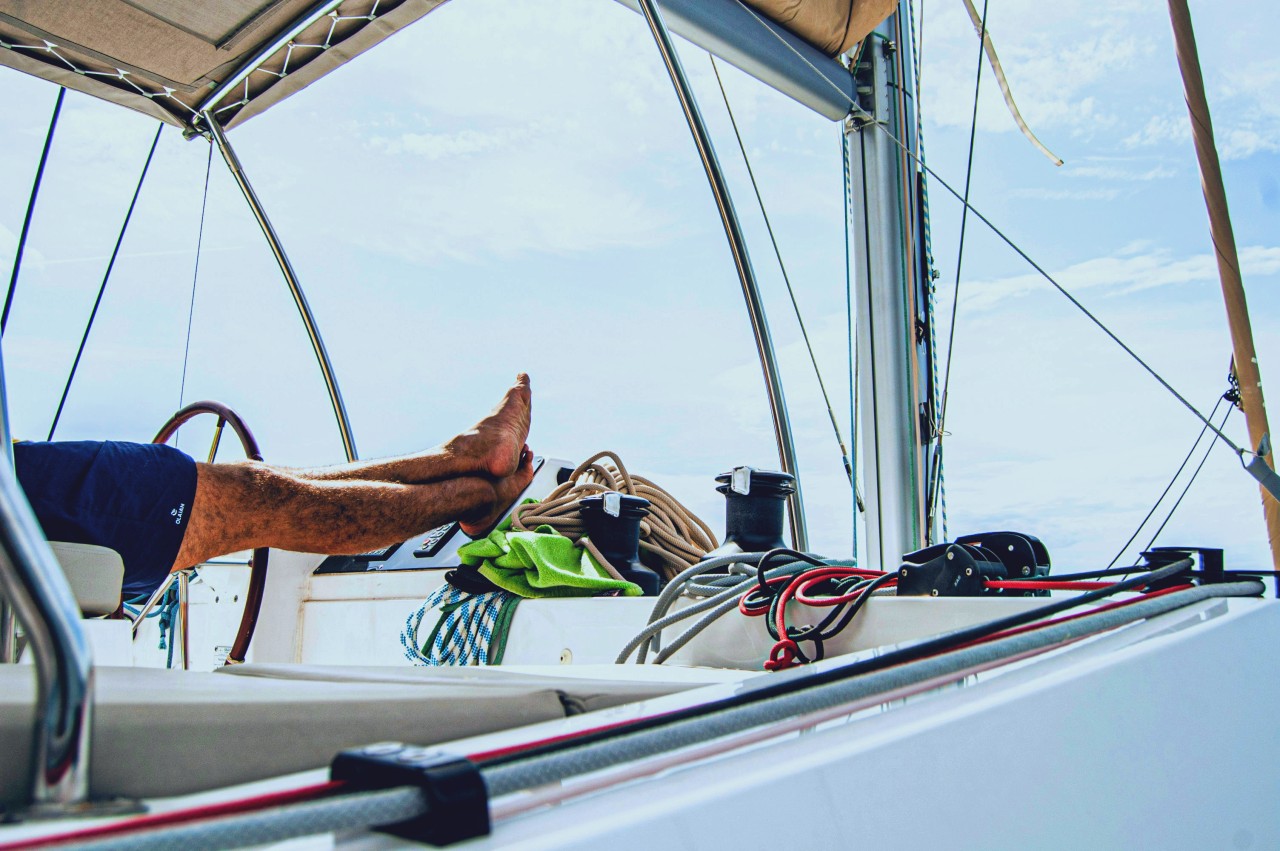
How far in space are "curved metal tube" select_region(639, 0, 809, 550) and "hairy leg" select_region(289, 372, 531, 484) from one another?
0.79 metres

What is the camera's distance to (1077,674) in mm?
517

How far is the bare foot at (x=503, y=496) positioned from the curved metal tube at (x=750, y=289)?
74 centimetres

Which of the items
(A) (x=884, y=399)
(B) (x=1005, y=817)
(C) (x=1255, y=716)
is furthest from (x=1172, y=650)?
(A) (x=884, y=399)

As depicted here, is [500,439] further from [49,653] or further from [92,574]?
[49,653]

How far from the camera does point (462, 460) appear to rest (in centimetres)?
201

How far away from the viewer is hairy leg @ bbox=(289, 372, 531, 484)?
1.96 m

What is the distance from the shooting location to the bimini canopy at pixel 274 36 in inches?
93.1

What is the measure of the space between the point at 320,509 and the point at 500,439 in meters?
0.41

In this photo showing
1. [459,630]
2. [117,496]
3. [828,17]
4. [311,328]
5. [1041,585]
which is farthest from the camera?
[311,328]

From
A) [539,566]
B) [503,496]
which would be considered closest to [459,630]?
[539,566]

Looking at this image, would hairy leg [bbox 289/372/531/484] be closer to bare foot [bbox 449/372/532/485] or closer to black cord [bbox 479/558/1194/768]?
bare foot [bbox 449/372/532/485]

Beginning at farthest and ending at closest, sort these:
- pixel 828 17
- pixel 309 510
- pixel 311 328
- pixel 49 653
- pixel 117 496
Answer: pixel 311 328
pixel 828 17
pixel 309 510
pixel 117 496
pixel 49 653

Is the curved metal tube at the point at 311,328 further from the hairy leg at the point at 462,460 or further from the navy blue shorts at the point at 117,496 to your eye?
the navy blue shorts at the point at 117,496

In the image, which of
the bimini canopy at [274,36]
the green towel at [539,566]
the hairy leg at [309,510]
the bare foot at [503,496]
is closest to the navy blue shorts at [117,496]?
the hairy leg at [309,510]
